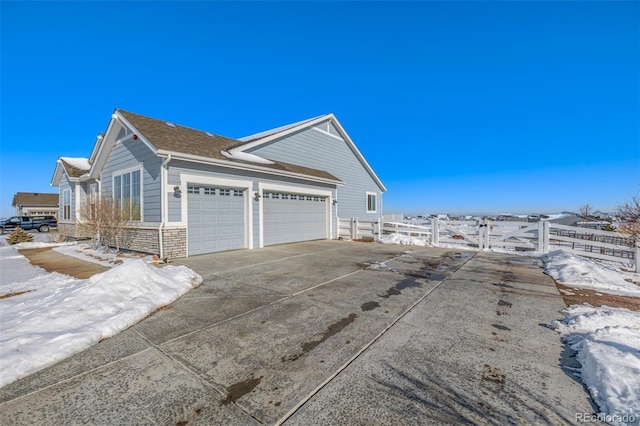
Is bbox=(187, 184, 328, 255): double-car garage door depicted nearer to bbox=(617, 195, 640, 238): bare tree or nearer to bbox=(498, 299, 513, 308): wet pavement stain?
bbox=(498, 299, 513, 308): wet pavement stain

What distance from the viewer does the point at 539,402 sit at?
82.8 inches

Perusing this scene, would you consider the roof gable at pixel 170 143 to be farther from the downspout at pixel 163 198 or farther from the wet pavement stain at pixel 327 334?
the wet pavement stain at pixel 327 334

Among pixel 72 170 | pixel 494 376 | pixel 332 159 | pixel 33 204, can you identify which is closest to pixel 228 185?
pixel 332 159

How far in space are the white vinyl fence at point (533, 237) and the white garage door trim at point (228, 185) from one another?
6651mm

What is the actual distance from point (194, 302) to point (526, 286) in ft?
22.0

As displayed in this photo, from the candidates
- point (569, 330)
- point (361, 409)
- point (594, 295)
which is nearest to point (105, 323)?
point (361, 409)

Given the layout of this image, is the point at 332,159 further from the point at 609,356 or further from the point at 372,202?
the point at 609,356

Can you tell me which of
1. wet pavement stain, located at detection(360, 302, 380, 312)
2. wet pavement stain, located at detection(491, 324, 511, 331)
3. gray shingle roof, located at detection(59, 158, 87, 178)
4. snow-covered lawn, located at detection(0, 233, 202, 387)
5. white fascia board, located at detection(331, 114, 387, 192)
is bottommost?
wet pavement stain, located at detection(491, 324, 511, 331)

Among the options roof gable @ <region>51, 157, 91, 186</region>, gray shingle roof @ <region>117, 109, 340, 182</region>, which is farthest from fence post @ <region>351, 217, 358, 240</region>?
roof gable @ <region>51, 157, 91, 186</region>

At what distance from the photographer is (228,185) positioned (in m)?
9.66

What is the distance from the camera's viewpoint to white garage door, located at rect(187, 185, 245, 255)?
28.9 feet

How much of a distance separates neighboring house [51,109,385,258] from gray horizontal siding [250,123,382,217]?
76mm

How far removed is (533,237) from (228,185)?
468 inches

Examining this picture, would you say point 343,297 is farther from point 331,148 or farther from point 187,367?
point 331,148
